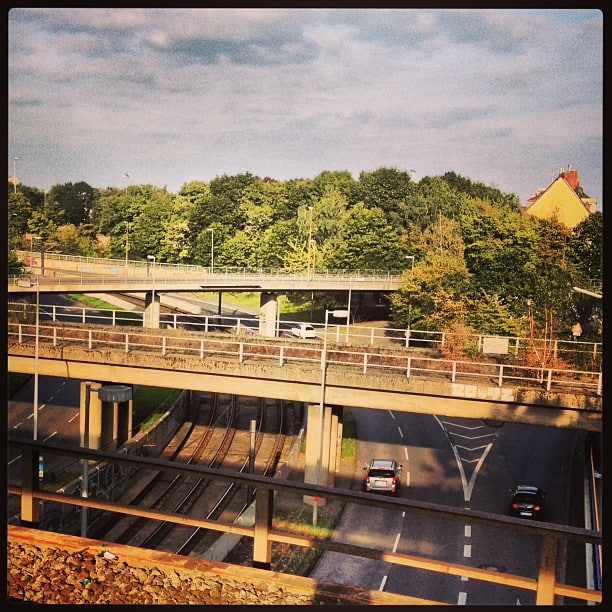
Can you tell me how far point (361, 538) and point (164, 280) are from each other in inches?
1137

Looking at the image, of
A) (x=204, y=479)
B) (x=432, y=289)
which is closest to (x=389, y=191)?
(x=432, y=289)

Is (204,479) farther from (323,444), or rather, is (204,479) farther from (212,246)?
(212,246)

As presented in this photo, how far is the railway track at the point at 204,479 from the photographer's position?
16344 mm

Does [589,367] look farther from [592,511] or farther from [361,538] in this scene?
[361,538]

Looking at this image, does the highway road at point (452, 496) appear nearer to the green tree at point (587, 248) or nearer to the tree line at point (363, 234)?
the tree line at point (363, 234)

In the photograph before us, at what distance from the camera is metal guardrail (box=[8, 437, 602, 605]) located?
3.32 m

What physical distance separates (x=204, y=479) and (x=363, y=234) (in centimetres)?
4016

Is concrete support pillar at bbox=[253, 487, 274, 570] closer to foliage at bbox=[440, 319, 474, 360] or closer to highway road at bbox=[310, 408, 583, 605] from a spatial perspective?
highway road at bbox=[310, 408, 583, 605]

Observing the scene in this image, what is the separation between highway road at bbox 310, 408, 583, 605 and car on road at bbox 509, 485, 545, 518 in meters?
0.53

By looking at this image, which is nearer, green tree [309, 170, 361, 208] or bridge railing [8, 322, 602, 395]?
bridge railing [8, 322, 602, 395]

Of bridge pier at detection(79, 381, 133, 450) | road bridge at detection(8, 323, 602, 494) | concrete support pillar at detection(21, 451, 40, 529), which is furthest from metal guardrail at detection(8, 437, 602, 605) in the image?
bridge pier at detection(79, 381, 133, 450)

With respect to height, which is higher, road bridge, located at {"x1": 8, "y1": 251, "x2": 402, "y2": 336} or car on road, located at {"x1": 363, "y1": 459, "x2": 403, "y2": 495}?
road bridge, located at {"x1": 8, "y1": 251, "x2": 402, "y2": 336}

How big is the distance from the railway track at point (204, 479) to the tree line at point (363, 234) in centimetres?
950

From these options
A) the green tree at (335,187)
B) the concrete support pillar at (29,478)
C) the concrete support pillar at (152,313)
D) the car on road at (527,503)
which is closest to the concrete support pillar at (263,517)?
the concrete support pillar at (29,478)
